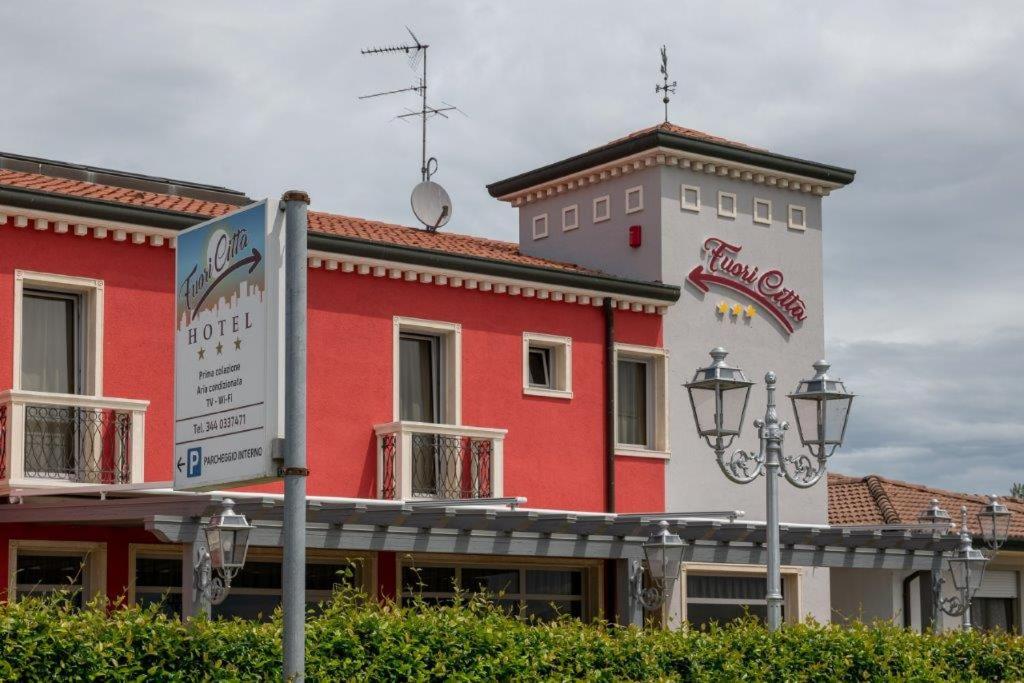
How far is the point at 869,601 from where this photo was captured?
25.8 metres

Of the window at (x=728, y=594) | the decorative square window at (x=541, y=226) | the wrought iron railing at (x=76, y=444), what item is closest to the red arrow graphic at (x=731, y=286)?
the decorative square window at (x=541, y=226)

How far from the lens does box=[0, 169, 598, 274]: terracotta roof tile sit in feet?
62.8

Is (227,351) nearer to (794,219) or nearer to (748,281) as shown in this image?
(748,281)

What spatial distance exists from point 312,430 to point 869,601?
34.6ft

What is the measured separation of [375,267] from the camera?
20.8 meters

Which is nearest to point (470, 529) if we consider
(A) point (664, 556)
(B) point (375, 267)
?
(A) point (664, 556)

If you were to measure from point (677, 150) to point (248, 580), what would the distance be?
30.0 ft

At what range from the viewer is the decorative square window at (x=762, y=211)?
25.0 m

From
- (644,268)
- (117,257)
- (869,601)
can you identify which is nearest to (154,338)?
(117,257)

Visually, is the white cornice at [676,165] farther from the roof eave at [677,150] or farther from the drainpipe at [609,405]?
the drainpipe at [609,405]

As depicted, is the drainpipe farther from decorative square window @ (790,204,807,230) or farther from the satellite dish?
decorative square window @ (790,204,807,230)

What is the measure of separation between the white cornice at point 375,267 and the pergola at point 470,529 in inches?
120

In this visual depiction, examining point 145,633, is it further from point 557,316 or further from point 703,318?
point 703,318

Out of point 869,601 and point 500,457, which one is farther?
point 869,601
